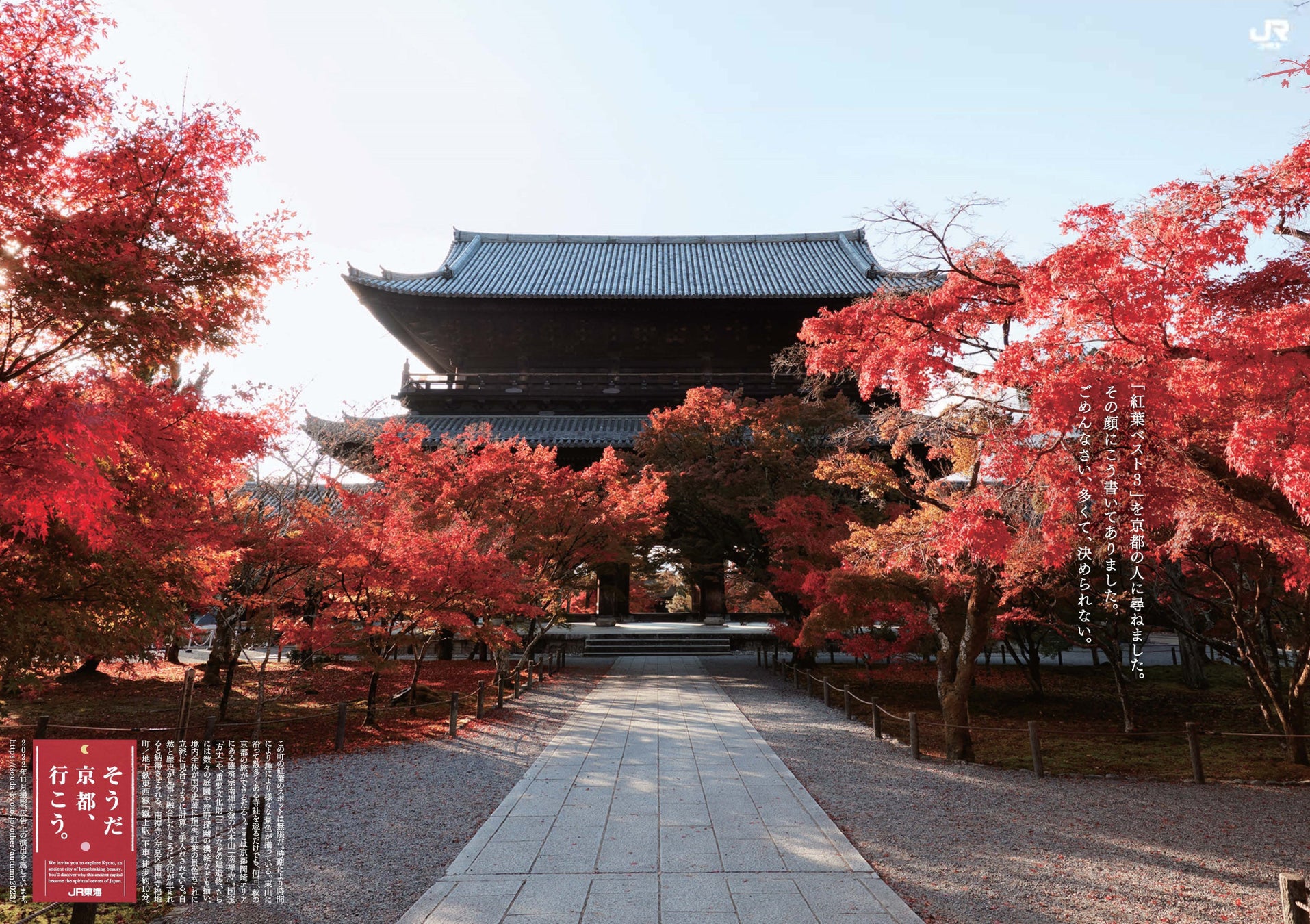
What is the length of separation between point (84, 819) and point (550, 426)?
1716 cm

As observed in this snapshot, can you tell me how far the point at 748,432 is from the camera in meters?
18.7

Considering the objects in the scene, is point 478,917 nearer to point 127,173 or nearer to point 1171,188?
point 127,173

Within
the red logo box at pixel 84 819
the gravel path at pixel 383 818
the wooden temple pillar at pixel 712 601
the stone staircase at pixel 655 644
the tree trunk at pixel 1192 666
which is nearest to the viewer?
the red logo box at pixel 84 819

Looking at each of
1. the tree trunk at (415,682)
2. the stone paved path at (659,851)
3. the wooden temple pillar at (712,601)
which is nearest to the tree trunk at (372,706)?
the tree trunk at (415,682)

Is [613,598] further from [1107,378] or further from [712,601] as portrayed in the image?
[1107,378]

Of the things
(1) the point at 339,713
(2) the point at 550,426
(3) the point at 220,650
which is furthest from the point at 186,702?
(2) the point at 550,426

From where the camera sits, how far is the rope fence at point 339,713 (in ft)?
26.4

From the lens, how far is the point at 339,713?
8906 mm

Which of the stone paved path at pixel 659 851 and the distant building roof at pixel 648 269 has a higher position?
the distant building roof at pixel 648 269

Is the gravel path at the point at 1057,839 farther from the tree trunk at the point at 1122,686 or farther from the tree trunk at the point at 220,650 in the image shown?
the tree trunk at the point at 220,650

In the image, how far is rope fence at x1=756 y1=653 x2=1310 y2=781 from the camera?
7988 mm

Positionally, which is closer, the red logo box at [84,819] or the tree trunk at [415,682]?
the red logo box at [84,819]

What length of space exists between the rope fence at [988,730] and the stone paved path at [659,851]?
2.12 meters

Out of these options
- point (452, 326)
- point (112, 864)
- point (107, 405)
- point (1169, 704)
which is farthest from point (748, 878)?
point (452, 326)
